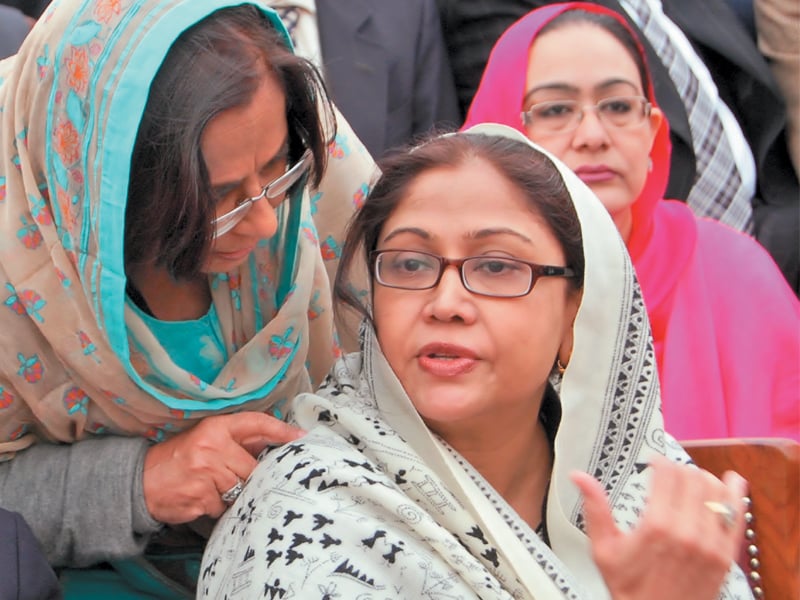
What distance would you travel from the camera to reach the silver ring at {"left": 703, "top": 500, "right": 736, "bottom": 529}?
133 centimetres

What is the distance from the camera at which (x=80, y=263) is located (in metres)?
2.02

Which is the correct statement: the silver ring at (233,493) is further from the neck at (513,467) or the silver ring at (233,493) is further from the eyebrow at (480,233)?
the eyebrow at (480,233)

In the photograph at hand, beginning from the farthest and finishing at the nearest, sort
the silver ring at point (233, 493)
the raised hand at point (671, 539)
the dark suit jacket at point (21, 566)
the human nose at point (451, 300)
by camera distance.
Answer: the silver ring at point (233, 493)
the human nose at point (451, 300)
the dark suit jacket at point (21, 566)
the raised hand at point (671, 539)

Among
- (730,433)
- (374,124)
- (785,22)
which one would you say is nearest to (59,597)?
(730,433)

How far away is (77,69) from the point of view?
1.97 meters

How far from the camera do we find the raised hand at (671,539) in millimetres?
1312

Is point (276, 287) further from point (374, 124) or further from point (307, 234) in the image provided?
point (374, 124)

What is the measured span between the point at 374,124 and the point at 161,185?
141 cm

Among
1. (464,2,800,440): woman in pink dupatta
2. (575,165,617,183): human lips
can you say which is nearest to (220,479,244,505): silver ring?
(464,2,800,440): woman in pink dupatta

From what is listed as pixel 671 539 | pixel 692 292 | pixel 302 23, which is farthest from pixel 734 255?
pixel 671 539

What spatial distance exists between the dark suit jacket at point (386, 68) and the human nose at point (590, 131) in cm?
62

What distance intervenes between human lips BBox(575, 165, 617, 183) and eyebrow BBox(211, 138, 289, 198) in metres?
0.95

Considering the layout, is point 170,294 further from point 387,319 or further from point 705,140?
point 705,140

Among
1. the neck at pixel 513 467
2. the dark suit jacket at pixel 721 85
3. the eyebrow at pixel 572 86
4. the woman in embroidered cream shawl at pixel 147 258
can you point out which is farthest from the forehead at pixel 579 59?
the neck at pixel 513 467
